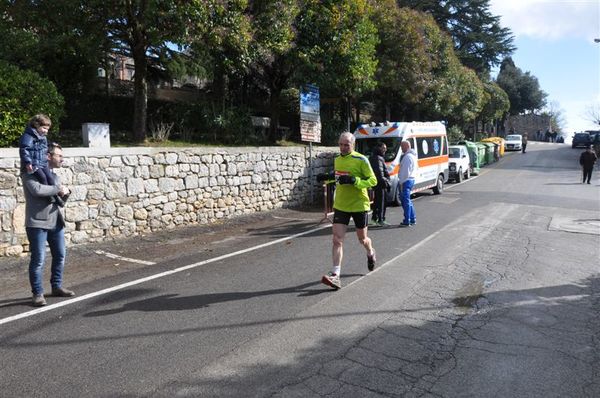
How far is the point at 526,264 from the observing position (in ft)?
24.1

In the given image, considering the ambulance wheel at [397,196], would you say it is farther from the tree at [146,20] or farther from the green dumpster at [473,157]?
the green dumpster at [473,157]

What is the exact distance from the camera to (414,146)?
15.2m

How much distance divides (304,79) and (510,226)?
24.7 feet

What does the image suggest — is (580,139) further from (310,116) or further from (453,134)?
(310,116)

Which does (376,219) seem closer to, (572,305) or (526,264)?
(526,264)

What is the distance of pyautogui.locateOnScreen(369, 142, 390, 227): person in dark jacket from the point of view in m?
10.4

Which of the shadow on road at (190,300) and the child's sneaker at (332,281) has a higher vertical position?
the child's sneaker at (332,281)

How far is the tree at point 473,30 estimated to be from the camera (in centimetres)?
3634

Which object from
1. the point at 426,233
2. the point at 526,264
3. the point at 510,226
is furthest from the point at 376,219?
the point at 526,264

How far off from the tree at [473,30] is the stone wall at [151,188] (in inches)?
1104

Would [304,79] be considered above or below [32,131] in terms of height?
above

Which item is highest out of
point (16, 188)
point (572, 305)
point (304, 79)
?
point (304, 79)

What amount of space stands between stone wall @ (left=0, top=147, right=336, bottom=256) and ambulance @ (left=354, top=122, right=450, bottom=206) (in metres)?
2.70

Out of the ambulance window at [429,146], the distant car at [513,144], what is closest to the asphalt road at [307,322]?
the ambulance window at [429,146]
